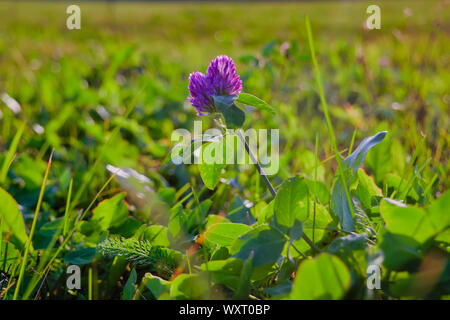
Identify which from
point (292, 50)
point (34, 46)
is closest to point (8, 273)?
point (292, 50)

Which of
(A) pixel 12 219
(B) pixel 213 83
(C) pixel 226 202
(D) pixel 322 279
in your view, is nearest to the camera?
(D) pixel 322 279

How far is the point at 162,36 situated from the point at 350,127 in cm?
444

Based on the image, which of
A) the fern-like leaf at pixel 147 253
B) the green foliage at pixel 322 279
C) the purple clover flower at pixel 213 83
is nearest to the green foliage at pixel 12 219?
the fern-like leaf at pixel 147 253

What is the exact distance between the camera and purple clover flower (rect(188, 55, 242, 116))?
0.65 m

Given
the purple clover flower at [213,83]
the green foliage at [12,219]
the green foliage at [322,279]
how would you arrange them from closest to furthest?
Result: the green foliage at [322,279], the purple clover flower at [213,83], the green foliage at [12,219]

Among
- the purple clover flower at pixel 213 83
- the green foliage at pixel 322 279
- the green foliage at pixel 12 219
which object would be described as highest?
the purple clover flower at pixel 213 83

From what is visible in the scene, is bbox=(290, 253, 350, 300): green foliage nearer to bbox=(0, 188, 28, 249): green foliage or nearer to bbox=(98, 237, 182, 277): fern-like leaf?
bbox=(98, 237, 182, 277): fern-like leaf

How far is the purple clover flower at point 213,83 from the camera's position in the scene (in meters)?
0.65

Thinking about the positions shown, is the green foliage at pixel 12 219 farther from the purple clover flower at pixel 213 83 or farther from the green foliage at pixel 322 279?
the green foliage at pixel 322 279

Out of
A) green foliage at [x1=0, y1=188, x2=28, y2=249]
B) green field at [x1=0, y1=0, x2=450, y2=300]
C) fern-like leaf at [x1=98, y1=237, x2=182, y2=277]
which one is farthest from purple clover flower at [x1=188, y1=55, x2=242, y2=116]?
green foliage at [x1=0, y1=188, x2=28, y2=249]

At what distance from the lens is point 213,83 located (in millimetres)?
659

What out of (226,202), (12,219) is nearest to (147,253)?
(12,219)

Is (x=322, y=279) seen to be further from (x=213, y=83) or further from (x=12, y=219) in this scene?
(x=12, y=219)
